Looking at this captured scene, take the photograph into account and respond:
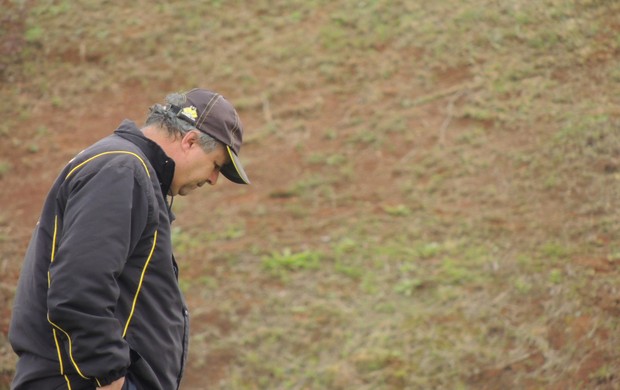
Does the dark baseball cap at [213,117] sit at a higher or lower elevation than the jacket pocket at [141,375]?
higher

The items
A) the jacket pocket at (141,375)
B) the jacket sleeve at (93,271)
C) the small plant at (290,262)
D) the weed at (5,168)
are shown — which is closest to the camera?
the jacket sleeve at (93,271)

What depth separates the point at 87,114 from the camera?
30.8ft

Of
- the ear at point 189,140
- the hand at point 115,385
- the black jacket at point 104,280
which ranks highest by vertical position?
the ear at point 189,140

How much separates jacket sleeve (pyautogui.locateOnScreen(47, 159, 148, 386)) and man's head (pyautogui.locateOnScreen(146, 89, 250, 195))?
347 millimetres

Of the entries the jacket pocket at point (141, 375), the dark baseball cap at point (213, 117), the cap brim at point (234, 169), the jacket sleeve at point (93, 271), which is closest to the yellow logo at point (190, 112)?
the dark baseball cap at point (213, 117)

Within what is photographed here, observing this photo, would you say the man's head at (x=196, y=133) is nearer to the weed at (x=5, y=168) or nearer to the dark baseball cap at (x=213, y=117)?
the dark baseball cap at (x=213, y=117)

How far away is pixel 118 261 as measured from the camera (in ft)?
7.97

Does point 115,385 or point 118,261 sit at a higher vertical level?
point 118,261

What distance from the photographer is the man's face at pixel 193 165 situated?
2834 millimetres

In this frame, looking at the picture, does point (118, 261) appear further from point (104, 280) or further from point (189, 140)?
point (189, 140)

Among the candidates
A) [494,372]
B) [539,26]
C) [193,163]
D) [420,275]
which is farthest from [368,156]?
[193,163]

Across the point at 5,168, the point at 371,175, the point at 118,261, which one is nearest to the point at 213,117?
the point at 118,261

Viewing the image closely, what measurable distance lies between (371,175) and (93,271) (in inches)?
214

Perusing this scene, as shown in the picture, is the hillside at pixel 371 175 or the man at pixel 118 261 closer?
the man at pixel 118 261
